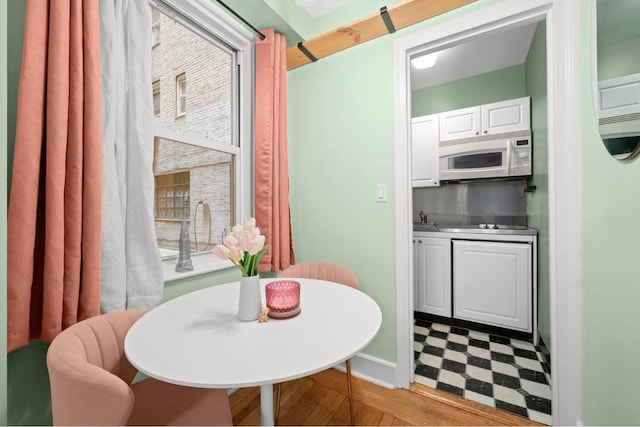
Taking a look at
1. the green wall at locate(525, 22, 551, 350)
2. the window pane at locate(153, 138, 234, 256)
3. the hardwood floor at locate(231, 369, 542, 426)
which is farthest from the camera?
the green wall at locate(525, 22, 551, 350)

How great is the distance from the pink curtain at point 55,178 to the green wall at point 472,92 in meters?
3.37

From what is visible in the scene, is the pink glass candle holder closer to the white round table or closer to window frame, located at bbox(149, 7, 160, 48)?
the white round table

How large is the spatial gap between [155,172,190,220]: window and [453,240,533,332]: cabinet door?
231 cm

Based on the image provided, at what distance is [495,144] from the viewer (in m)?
2.62

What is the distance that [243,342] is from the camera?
2.49 feet

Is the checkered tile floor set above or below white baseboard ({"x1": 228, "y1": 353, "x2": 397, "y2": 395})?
below

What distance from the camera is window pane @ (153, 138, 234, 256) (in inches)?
59.3

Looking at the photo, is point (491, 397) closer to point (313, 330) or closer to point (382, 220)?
point (382, 220)

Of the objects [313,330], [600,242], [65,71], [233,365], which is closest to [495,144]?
[600,242]

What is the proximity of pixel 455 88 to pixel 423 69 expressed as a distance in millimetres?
590

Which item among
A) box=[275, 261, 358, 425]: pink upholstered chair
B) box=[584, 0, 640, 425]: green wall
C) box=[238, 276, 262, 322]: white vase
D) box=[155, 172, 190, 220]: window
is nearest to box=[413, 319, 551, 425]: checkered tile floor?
box=[584, 0, 640, 425]: green wall

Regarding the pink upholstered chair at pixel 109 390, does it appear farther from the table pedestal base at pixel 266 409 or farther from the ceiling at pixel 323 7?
the ceiling at pixel 323 7

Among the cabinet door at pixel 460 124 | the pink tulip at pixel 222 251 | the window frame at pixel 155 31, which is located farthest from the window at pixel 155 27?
the cabinet door at pixel 460 124

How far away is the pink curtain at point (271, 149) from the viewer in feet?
5.87
